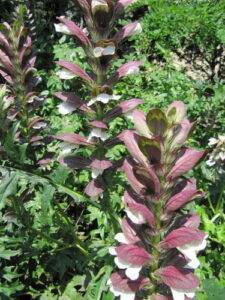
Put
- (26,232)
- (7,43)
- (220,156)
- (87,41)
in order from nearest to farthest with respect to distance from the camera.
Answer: (87,41), (7,43), (26,232), (220,156)

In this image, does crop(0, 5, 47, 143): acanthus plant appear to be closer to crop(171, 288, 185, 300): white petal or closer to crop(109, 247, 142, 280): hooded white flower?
crop(109, 247, 142, 280): hooded white flower

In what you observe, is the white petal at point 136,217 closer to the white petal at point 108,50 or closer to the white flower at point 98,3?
the white petal at point 108,50

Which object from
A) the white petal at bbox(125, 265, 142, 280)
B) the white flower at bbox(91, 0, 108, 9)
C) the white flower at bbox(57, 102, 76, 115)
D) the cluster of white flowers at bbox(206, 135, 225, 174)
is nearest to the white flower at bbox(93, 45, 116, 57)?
the white flower at bbox(91, 0, 108, 9)

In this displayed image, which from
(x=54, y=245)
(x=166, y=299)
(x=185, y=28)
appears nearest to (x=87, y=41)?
(x=166, y=299)

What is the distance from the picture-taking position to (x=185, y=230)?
52.1 inches

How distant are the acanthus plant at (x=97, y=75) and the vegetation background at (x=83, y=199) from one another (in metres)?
0.16

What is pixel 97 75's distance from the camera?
185 cm

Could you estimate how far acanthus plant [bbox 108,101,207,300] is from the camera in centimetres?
126

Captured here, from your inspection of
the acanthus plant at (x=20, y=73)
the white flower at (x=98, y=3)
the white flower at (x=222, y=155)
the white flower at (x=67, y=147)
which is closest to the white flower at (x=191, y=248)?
the white flower at (x=67, y=147)

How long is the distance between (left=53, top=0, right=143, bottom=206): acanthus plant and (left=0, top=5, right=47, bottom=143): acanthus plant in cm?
48

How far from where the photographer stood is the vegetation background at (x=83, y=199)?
2137 millimetres

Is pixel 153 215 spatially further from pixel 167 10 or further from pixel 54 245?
pixel 167 10

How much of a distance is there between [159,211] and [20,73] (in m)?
1.45

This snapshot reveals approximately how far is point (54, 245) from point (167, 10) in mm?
3259
